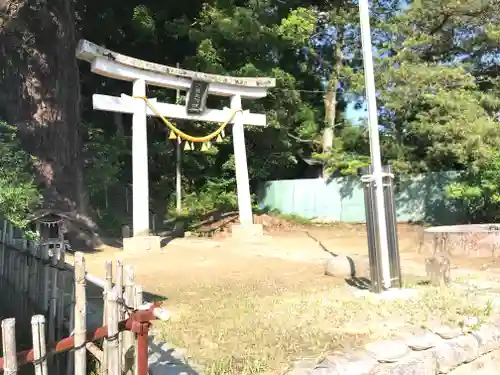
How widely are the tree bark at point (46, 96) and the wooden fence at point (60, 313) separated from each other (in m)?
6.77

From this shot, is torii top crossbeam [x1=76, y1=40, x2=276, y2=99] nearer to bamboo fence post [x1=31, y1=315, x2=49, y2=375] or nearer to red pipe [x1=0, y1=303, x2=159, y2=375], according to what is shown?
red pipe [x1=0, y1=303, x2=159, y2=375]

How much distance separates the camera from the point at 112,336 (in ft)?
9.37

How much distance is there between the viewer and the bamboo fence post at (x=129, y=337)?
10.5 ft

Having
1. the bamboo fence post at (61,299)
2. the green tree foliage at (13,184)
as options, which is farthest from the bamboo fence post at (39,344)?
the green tree foliage at (13,184)

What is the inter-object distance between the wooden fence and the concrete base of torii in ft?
16.7

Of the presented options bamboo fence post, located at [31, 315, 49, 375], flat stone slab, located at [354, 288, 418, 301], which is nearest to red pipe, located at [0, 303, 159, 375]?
bamboo fence post, located at [31, 315, 49, 375]

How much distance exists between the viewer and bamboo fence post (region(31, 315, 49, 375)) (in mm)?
2461

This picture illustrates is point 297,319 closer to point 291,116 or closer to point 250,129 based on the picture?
point 250,129

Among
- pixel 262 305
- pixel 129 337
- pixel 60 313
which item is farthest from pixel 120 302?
pixel 262 305

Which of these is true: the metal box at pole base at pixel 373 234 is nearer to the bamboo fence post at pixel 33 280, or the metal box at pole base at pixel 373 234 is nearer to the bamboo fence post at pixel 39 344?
the bamboo fence post at pixel 33 280

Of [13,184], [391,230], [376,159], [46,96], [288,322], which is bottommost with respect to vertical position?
[288,322]

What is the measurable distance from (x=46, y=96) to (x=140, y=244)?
4850mm

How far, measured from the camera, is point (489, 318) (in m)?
4.95

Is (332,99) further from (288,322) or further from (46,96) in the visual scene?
(288,322)
